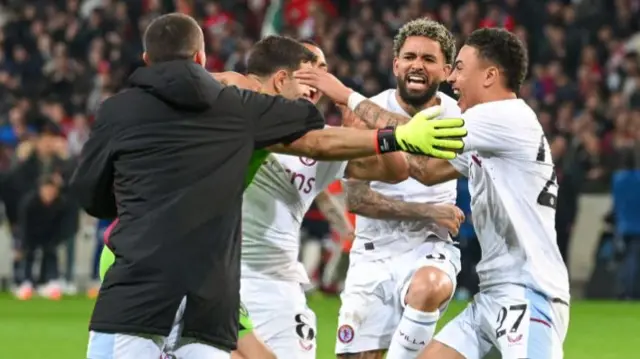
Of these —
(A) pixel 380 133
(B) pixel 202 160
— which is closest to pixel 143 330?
(B) pixel 202 160

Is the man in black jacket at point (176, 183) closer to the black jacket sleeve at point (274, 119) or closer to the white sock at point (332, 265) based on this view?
the black jacket sleeve at point (274, 119)

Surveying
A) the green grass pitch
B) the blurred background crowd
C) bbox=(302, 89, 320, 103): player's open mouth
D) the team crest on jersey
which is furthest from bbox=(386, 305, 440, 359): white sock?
the blurred background crowd

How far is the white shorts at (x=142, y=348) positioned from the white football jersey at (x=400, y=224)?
258 centimetres

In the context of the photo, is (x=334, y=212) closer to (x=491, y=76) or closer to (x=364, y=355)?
(x=364, y=355)

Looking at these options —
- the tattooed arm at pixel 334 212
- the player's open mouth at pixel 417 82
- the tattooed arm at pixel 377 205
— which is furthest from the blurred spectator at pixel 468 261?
the player's open mouth at pixel 417 82

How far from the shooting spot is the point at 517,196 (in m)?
7.22

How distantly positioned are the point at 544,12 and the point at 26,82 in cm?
844

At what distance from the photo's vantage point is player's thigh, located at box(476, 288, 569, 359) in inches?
279

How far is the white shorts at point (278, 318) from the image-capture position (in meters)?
8.14

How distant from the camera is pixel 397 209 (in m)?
8.43

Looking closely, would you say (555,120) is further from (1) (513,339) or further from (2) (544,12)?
(1) (513,339)

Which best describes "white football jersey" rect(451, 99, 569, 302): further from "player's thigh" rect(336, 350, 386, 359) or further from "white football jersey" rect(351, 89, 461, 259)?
"player's thigh" rect(336, 350, 386, 359)

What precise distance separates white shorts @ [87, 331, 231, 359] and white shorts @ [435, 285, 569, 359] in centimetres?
163

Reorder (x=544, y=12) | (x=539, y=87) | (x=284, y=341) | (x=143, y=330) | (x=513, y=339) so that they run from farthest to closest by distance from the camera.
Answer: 1. (x=544, y=12)
2. (x=539, y=87)
3. (x=284, y=341)
4. (x=513, y=339)
5. (x=143, y=330)
